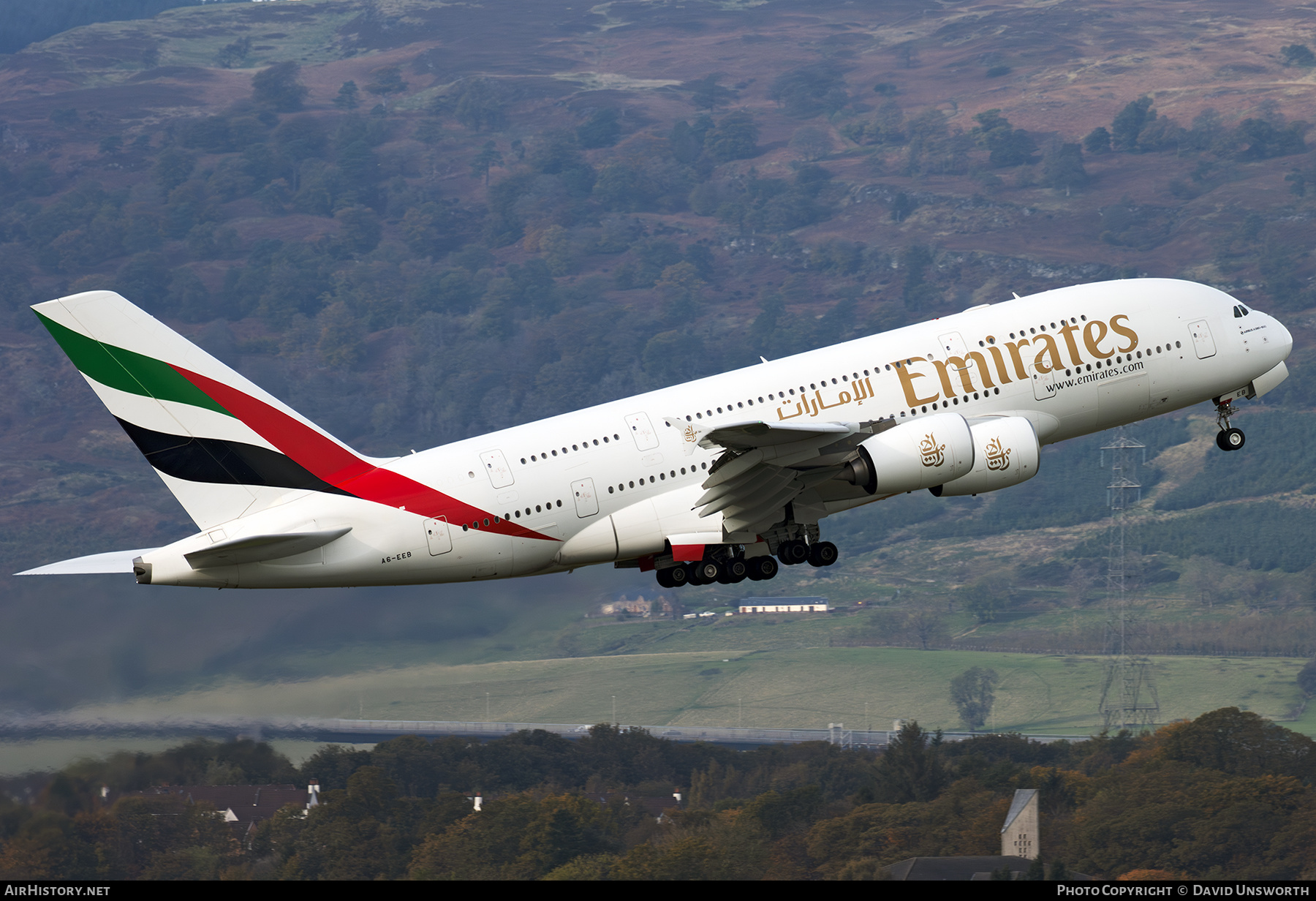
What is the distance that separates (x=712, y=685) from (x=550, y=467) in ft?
406

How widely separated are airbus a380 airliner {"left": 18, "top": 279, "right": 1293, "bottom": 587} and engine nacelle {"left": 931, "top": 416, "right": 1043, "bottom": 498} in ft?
0.16

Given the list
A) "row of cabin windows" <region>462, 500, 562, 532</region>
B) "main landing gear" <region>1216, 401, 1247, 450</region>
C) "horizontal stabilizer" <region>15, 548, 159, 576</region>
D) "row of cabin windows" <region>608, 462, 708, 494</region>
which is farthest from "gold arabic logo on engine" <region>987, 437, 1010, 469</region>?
"horizontal stabilizer" <region>15, 548, 159, 576</region>

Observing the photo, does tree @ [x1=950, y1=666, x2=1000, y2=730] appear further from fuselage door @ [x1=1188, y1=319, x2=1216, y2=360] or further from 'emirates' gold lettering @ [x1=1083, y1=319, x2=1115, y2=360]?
'emirates' gold lettering @ [x1=1083, y1=319, x2=1115, y2=360]

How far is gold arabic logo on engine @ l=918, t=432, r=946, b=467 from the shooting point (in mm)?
41625

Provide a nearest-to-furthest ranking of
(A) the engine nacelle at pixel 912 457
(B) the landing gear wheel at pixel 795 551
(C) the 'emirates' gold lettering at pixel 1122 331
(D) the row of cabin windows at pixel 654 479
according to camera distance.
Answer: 1. (A) the engine nacelle at pixel 912 457
2. (D) the row of cabin windows at pixel 654 479
3. (B) the landing gear wheel at pixel 795 551
4. (C) the 'emirates' gold lettering at pixel 1122 331

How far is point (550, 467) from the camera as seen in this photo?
42250 millimetres

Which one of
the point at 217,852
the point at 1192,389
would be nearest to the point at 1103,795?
the point at 217,852

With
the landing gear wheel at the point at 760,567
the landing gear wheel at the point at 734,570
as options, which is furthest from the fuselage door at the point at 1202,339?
the landing gear wheel at the point at 734,570

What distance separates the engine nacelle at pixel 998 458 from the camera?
42.8 meters

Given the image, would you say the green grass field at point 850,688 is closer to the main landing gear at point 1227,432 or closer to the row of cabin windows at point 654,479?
the main landing gear at point 1227,432

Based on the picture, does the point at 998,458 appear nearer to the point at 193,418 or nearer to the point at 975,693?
the point at 193,418

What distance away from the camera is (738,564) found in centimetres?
4459

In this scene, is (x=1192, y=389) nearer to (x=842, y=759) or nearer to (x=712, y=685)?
(x=842, y=759)

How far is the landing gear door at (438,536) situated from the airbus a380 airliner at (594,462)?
0.04 metres
